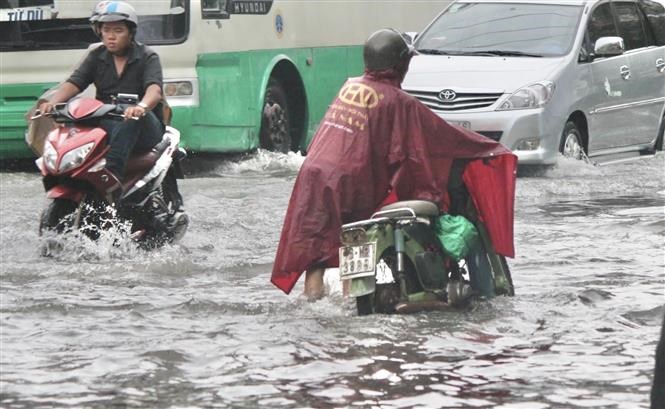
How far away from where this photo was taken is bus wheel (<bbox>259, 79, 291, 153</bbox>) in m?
16.9

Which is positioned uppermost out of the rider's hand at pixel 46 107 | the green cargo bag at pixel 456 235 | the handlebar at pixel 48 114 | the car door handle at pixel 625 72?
the rider's hand at pixel 46 107

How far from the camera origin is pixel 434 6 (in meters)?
20.6

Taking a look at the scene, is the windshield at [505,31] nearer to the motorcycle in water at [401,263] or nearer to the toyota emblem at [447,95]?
the toyota emblem at [447,95]

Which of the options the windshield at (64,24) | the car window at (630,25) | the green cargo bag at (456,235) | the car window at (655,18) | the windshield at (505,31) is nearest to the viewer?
the green cargo bag at (456,235)

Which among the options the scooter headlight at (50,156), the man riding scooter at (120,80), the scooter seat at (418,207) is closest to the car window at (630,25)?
the man riding scooter at (120,80)

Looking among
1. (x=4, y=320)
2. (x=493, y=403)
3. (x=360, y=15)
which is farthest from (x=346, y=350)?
(x=360, y=15)

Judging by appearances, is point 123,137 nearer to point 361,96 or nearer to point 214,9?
point 361,96

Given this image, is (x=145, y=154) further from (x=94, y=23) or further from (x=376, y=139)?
(x=376, y=139)

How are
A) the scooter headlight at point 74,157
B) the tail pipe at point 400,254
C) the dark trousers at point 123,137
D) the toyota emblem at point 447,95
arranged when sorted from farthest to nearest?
the toyota emblem at point 447,95
the dark trousers at point 123,137
the scooter headlight at point 74,157
the tail pipe at point 400,254

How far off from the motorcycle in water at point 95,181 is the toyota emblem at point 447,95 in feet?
16.6

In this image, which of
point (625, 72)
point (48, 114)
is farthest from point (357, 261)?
point (625, 72)

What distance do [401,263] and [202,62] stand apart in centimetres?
824

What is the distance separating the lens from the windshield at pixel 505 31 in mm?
15914

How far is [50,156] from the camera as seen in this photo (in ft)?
32.5
